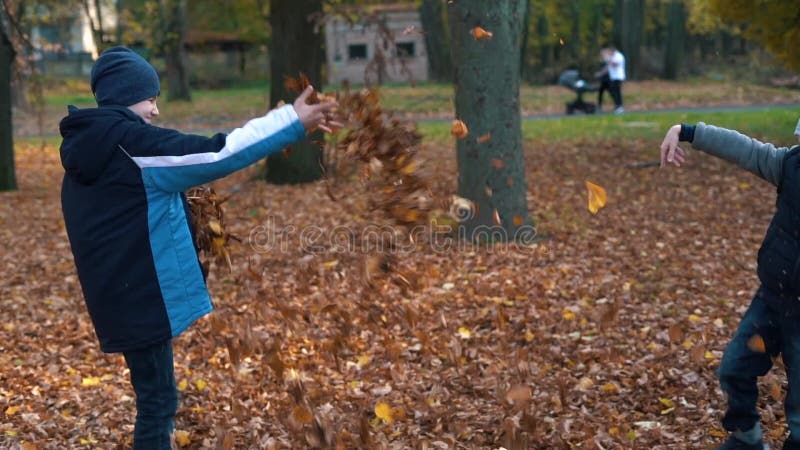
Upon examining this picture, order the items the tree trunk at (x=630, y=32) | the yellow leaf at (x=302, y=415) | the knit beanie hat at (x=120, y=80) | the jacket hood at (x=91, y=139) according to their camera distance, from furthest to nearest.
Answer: the tree trunk at (x=630, y=32)
the yellow leaf at (x=302, y=415)
the knit beanie hat at (x=120, y=80)
the jacket hood at (x=91, y=139)

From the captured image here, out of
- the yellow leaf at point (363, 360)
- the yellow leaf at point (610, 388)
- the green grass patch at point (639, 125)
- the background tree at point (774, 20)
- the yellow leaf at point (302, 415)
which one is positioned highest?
the background tree at point (774, 20)

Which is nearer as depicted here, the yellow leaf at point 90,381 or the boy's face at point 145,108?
the boy's face at point 145,108

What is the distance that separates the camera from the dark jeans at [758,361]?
12.5ft

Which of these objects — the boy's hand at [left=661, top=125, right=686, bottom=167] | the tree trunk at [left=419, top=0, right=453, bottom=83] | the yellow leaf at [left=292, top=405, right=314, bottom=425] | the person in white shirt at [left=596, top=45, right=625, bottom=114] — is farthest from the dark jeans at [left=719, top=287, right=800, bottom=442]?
the tree trunk at [left=419, top=0, right=453, bottom=83]

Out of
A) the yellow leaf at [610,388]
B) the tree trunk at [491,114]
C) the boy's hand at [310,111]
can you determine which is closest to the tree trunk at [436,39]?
the tree trunk at [491,114]

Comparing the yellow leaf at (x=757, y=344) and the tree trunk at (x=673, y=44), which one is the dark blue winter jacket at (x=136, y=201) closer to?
the yellow leaf at (x=757, y=344)

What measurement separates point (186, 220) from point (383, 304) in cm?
349

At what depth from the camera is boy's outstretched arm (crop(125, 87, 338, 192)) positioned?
11.0ft

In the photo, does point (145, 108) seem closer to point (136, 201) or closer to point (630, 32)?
point (136, 201)

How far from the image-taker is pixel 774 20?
41.2ft

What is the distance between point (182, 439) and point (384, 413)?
107cm

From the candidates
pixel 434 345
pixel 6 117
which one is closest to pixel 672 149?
pixel 434 345

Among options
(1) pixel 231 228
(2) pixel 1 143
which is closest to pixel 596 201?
(1) pixel 231 228

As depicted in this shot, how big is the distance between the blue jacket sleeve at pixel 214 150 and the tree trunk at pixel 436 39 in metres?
34.4
